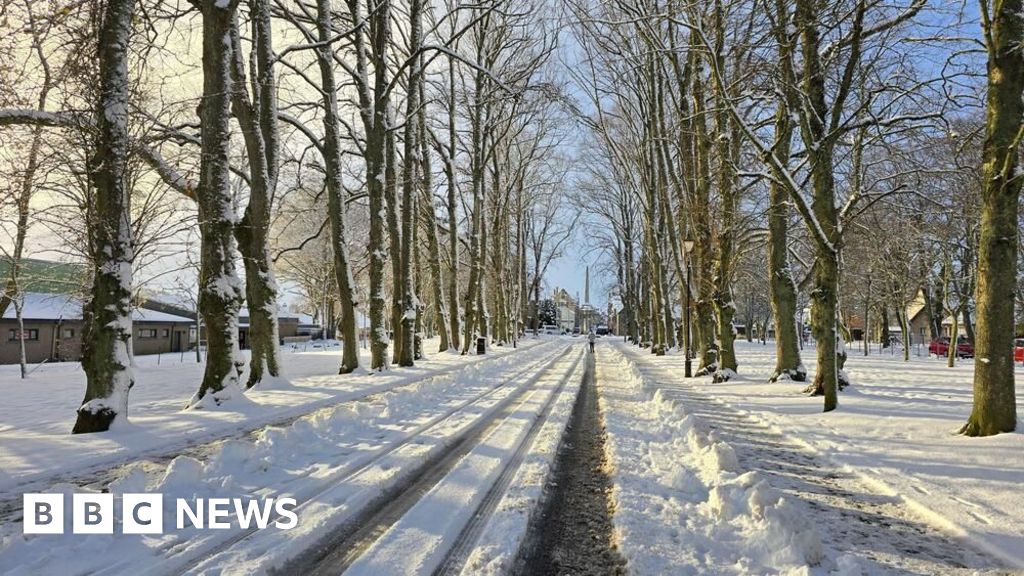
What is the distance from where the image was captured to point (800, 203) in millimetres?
9359

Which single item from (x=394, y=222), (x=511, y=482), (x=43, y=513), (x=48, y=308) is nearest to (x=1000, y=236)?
(x=511, y=482)

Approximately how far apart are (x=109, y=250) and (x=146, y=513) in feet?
16.7

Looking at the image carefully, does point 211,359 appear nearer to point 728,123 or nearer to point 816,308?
point 816,308

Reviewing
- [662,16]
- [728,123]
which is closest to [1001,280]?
[662,16]

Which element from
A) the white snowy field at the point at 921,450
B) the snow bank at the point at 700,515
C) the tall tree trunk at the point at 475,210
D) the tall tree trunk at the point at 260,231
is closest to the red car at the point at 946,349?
the white snowy field at the point at 921,450

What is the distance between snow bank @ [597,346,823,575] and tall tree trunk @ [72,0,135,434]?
7157mm

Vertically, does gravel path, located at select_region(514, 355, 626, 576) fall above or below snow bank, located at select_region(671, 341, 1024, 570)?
above

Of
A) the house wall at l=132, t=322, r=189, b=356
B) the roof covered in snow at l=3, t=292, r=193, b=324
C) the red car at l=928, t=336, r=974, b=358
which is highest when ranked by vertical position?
the roof covered in snow at l=3, t=292, r=193, b=324

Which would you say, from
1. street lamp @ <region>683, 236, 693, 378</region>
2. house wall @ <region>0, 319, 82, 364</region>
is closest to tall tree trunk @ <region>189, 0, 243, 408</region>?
street lamp @ <region>683, 236, 693, 378</region>

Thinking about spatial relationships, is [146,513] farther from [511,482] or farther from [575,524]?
[575,524]

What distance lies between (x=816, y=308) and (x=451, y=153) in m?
19.5

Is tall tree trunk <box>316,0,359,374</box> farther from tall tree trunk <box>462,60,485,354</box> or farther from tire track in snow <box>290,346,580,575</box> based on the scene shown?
tall tree trunk <box>462,60,485,354</box>

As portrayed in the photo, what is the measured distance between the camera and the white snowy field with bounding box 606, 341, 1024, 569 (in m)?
4.62

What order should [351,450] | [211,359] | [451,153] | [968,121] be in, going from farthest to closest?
[451,153]
[968,121]
[211,359]
[351,450]
